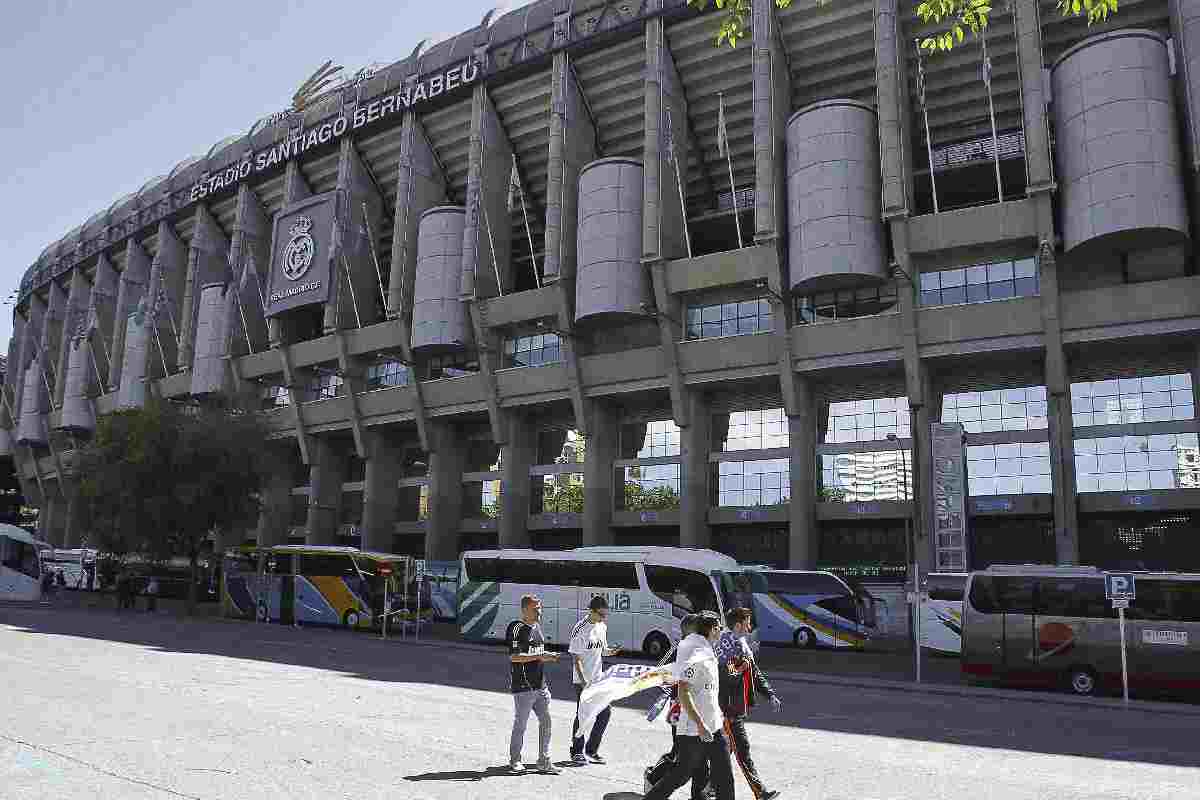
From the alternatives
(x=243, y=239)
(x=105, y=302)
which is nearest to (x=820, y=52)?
(x=243, y=239)

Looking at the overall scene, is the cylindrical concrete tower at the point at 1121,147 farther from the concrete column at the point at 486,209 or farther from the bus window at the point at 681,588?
the concrete column at the point at 486,209

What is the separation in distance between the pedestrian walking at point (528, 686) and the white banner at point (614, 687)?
20.6 inches

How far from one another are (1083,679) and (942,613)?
8468 millimetres

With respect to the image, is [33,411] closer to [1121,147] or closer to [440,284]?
[440,284]

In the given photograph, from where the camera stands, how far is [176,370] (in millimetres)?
63625

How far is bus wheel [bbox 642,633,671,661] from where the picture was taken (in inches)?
1006

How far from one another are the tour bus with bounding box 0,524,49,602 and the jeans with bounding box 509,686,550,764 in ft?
132

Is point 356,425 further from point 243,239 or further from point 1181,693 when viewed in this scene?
point 1181,693

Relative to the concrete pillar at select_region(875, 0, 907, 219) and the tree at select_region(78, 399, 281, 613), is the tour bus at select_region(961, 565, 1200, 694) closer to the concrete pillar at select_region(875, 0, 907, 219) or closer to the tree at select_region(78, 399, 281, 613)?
the concrete pillar at select_region(875, 0, 907, 219)

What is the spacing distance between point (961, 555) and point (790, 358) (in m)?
9.97

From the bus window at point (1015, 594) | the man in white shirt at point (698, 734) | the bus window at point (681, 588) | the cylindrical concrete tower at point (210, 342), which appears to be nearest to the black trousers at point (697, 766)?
the man in white shirt at point (698, 734)

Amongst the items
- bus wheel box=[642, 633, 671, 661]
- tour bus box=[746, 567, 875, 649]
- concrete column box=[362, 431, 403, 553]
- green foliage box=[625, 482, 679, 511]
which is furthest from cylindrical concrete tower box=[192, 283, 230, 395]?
bus wheel box=[642, 633, 671, 661]

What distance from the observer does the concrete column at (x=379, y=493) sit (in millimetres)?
49000

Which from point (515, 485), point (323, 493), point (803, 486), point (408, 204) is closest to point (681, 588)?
point (803, 486)
